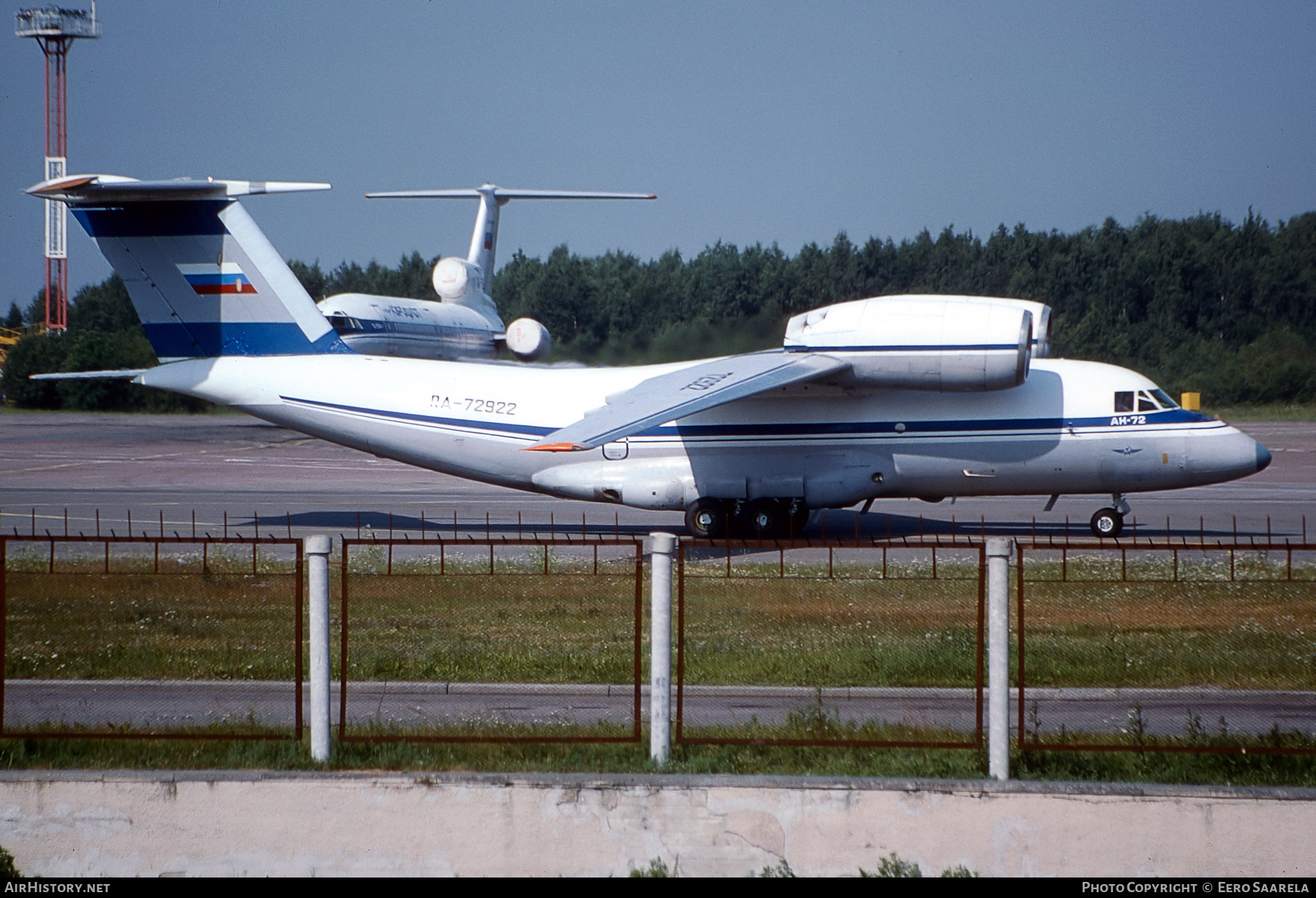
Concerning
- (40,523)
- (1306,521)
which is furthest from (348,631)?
(1306,521)

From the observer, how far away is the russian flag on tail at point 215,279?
2109 centimetres

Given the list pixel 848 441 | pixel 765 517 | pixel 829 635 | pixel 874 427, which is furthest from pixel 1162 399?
pixel 829 635

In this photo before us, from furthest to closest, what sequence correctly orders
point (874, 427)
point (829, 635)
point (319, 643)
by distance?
1. point (874, 427)
2. point (829, 635)
3. point (319, 643)

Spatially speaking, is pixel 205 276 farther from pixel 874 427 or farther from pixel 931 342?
pixel 931 342

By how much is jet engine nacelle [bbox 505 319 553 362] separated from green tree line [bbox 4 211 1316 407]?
78.5 inches

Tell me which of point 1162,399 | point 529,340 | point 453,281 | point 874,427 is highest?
point 453,281

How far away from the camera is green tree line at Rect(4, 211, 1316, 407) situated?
5062 cm

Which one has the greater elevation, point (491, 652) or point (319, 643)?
point (319, 643)

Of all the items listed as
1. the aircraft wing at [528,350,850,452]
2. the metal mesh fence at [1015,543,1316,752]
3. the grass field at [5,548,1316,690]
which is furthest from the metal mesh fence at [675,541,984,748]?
the aircraft wing at [528,350,850,452]

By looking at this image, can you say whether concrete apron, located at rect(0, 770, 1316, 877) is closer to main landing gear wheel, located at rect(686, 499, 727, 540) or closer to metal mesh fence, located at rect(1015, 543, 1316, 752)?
metal mesh fence, located at rect(1015, 543, 1316, 752)

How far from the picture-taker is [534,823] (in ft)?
22.2

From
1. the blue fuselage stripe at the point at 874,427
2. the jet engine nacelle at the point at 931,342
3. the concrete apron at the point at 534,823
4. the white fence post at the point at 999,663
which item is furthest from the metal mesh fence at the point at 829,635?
the blue fuselage stripe at the point at 874,427

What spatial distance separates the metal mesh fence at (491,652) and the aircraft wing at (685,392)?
621 cm

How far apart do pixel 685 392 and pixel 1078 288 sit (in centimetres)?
5022
